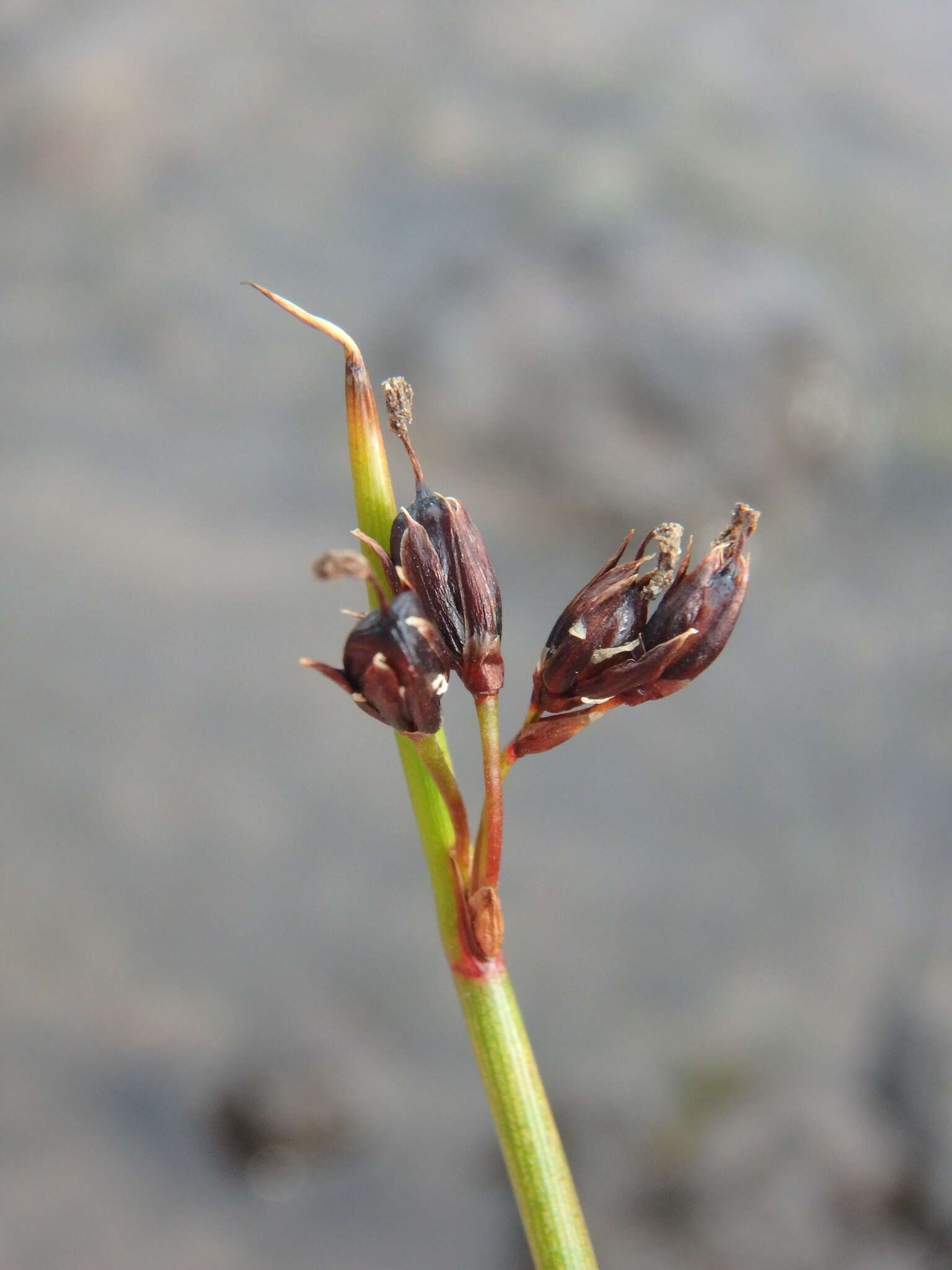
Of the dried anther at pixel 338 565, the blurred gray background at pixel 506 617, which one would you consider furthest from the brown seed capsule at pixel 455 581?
the blurred gray background at pixel 506 617

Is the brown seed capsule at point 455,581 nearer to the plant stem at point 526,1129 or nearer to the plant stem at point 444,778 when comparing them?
the plant stem at point 444,778

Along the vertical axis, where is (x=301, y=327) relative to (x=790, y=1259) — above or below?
above

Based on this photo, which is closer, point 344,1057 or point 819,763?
point 344,1057

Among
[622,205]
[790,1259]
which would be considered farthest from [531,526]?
[790,1259]

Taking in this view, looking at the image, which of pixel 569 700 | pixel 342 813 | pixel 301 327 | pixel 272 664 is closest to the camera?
pixel 569 700

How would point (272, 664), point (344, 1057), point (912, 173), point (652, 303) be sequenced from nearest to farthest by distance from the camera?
point (344, 1057) < point (272, 664) < point (652, 303) < point (912, 173)

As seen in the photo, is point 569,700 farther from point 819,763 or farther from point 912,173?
point 912,173

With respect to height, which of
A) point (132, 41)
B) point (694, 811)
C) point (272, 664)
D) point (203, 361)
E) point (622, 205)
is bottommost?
point (694, 811)
